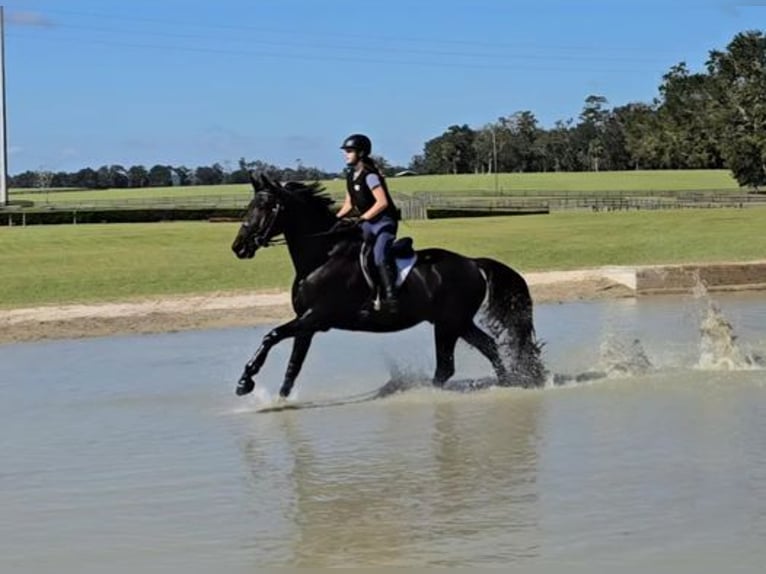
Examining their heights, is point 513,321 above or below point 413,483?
above

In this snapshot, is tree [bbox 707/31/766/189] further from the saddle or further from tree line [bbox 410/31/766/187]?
the saddle

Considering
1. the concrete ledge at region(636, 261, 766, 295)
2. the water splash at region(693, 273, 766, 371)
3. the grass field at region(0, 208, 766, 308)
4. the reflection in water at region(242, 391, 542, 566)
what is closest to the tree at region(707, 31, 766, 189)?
the grass field at region(0, 208, 766, 308)

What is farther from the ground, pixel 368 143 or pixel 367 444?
pixel 368 143

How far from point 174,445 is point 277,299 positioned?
1297cm

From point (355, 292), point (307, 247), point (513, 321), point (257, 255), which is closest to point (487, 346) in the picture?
point (513, 321)

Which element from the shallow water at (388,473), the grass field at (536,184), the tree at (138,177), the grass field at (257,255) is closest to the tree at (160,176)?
the tree at (138,177)

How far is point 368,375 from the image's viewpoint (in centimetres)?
1365

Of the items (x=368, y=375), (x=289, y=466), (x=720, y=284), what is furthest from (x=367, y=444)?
(x=720, y=284)

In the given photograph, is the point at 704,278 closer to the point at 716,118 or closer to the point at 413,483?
the point at 413,483

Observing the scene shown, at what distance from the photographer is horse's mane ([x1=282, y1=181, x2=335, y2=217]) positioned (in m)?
11.6

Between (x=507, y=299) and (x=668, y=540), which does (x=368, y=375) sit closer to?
(x=507, y=299)

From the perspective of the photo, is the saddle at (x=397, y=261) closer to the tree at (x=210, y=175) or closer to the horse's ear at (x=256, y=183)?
the horse's ear at (x=256, y=183)

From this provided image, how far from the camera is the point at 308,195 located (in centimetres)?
1167

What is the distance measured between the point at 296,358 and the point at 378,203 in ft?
5.13
